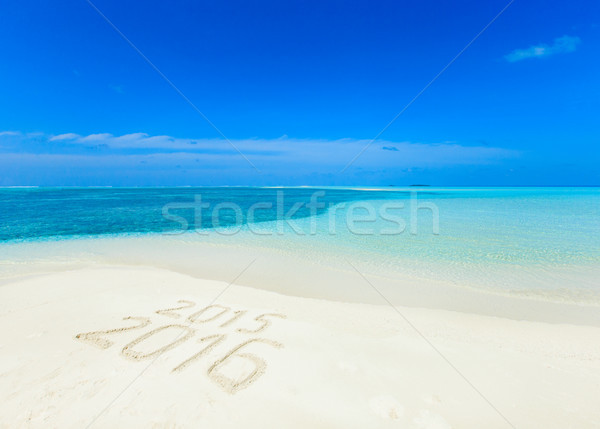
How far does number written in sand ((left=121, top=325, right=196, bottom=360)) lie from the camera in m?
3.42

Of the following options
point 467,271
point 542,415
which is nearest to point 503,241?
point 467,271

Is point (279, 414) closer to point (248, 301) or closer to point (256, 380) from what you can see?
point (256, 380)

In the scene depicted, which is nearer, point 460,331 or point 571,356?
point 571,356

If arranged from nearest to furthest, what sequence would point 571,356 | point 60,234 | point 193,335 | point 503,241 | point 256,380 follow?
point 256,380
point 571,356
point 193,335
point 503,241
point 60,234

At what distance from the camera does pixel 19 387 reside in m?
2.84

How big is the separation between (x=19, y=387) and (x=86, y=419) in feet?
3.14

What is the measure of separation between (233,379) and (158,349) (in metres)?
1.16

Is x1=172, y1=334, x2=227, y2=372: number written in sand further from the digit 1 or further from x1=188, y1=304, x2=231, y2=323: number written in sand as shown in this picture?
x1=188, y1=304, x2=231, y2=323: number written in sand

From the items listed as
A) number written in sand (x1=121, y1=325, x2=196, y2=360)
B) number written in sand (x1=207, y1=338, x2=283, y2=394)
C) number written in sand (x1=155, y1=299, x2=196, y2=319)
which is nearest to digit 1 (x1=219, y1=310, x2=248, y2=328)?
number written in sand (x1=121, y1=325, x2=196, y2=360)

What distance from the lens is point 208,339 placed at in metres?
3.79

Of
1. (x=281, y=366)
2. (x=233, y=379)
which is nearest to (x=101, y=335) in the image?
(x=233, y=379)

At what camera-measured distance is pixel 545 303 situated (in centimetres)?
537

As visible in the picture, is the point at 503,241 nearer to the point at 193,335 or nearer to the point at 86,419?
the point at 193,335

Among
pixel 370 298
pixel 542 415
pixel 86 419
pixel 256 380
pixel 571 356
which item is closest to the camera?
pixel 86 419
